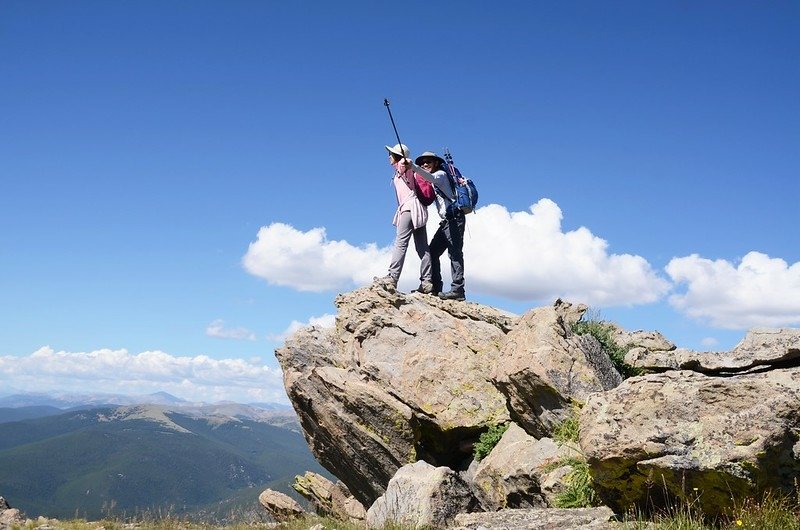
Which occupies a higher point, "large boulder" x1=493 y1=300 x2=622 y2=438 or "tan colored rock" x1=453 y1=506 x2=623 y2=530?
"large boulder" x1=493 y1=300 x2=622 y2=438

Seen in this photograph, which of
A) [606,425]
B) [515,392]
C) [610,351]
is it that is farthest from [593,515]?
[610,351]

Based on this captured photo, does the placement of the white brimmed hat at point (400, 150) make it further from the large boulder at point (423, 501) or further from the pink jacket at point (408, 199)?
the large boulder at point (423, 501)

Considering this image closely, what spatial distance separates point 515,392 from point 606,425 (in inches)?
187

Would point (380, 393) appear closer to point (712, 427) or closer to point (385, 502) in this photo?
point (385, 502)

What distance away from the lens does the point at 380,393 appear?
18.0 m

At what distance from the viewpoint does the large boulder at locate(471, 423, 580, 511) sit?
40.0 ft

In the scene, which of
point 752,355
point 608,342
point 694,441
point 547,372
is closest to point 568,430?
point 547,372

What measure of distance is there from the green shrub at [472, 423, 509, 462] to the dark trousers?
6178 mm

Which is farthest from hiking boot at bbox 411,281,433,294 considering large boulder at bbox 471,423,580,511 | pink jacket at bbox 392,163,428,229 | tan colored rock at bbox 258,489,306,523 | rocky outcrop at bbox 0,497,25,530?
rocky outcrop at bbox 0,497,25,530

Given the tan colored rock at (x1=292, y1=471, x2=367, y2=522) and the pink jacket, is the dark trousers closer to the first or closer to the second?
the pink jacket

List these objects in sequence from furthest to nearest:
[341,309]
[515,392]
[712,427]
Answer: [341,309]
[515,392]
[712,427]

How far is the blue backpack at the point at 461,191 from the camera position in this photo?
20.4m

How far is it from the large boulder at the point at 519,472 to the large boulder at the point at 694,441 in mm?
2425

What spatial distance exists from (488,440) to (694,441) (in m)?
8.04
